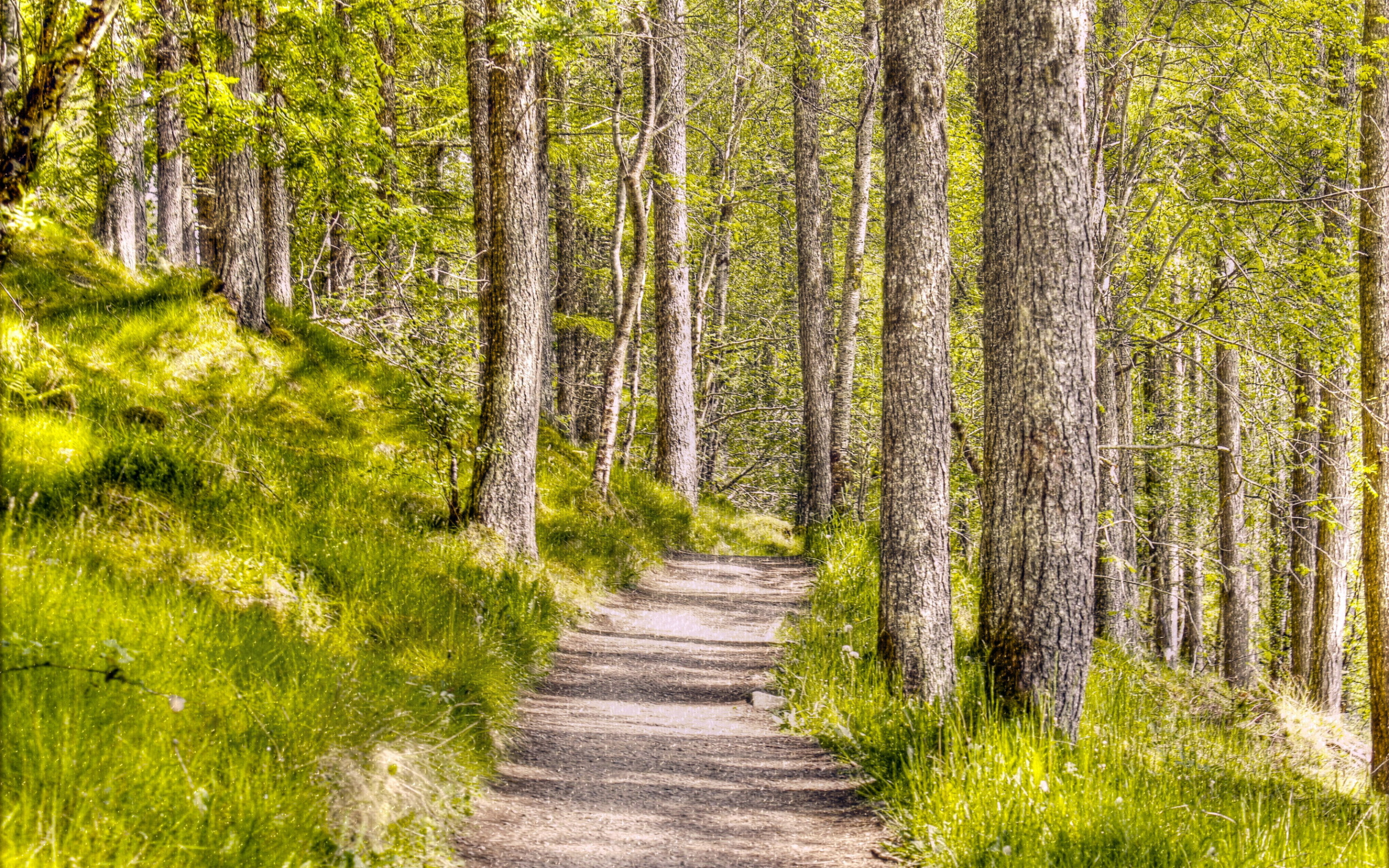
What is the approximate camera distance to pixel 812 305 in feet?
45.3

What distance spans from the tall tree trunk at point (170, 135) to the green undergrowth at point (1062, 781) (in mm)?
5769

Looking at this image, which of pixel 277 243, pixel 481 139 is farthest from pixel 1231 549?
pixel 277 243

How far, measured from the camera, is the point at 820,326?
45.5 ft

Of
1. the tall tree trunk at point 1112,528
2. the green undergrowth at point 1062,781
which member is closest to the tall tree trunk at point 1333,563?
the tall tree trunk at point 1112,528

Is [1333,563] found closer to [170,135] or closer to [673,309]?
[673,309]

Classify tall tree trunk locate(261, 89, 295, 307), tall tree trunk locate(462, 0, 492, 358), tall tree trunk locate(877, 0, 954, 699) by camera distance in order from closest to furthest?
tall tree trunk locate(877, 0, 954, 699) < tall tree trunk locate(462, 0, 492, 358) < tall tree trunk locate(261, 89, 295, 307)

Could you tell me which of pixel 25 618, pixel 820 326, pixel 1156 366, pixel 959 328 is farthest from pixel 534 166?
pixel 1156 366

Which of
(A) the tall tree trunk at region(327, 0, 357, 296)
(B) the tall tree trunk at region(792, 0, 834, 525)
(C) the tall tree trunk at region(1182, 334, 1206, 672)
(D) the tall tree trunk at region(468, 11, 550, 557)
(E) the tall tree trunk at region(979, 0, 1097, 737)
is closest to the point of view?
(E) the tall tree trunk at region(979, 0, 1097, 737)

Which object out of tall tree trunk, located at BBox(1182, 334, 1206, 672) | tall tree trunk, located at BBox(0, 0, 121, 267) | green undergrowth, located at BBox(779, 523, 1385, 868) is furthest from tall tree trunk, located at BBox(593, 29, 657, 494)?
tall tree trunk, located at BBox(1182, 334, 1206, 672)

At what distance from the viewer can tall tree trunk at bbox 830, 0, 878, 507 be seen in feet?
38.5

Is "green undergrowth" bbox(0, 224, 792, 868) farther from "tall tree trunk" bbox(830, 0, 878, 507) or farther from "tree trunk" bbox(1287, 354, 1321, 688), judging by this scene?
"tree trunk" bbox(1287, 354, 1321, 688)

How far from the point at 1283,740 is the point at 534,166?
378 inches

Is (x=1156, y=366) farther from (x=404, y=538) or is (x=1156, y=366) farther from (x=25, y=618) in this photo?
(x=25, y=618)

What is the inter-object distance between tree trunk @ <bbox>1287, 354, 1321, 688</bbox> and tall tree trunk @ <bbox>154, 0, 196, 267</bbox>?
11572mm
